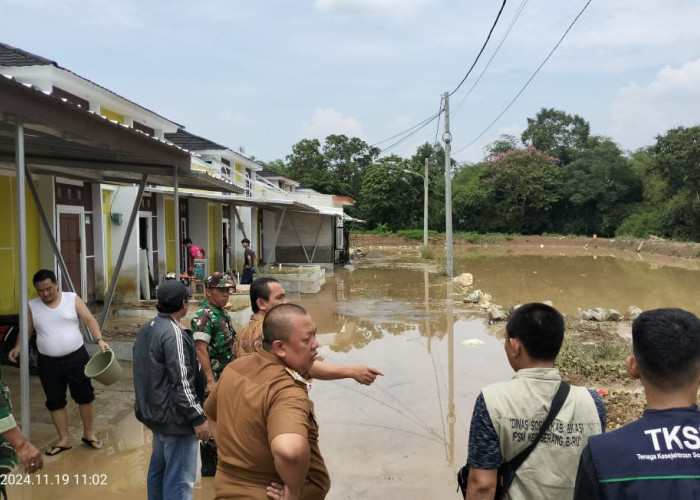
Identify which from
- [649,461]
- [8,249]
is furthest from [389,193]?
[649,461]

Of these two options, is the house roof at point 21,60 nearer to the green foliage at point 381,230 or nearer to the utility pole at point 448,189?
the utility pole at point 448,189

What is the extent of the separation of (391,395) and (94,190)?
760 centimetres

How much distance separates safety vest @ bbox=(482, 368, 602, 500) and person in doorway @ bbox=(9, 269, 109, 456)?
3503 millimetres

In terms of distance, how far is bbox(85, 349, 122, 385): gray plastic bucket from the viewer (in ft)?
14.8

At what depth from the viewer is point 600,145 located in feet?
165

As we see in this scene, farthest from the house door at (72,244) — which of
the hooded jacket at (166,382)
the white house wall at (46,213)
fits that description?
the hooded jacket at (166,382)

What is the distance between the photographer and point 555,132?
60812 mm

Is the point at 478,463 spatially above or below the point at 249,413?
below

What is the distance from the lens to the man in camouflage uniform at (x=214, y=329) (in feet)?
12.9

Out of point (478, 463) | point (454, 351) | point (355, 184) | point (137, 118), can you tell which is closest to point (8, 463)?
point (478, 463)

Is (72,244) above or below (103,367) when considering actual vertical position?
above

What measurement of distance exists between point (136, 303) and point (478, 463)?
34.8 ft

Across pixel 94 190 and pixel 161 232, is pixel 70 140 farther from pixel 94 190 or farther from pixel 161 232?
pixel 161 232

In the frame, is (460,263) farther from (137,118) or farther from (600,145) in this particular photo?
(600,145)
